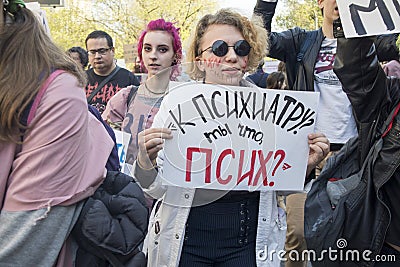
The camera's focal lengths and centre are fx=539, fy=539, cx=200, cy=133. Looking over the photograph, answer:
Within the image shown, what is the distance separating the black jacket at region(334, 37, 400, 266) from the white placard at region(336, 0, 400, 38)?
4.5 inches

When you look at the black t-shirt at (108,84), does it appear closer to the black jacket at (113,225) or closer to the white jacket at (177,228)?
the white jacket at (177,228)

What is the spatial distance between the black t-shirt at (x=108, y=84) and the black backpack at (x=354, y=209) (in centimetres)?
317

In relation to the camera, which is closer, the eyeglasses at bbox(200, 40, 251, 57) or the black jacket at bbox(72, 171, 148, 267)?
the black jacket at bbox(72, 171, 148, 267)

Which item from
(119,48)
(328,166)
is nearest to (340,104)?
(328,166)

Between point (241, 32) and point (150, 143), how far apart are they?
0.69 meters

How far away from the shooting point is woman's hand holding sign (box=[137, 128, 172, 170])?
207cm

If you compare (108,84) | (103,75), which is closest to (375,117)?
(108,84)


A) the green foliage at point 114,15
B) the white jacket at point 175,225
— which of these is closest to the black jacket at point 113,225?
the white jacket at point 175,225

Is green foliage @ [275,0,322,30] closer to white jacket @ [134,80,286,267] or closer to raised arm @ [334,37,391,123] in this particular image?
raised arm @ [334,37,391,123]

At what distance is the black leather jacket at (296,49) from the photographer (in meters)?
3.39

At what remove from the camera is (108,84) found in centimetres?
546

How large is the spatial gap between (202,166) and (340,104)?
1444 millimetres

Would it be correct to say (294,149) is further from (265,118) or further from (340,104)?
(340,104)

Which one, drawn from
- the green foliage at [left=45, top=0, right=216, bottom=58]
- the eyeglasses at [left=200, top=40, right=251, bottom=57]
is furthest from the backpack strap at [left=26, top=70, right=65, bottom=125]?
the green foliage at [left=45, top=0, right=216, bottom=58]
